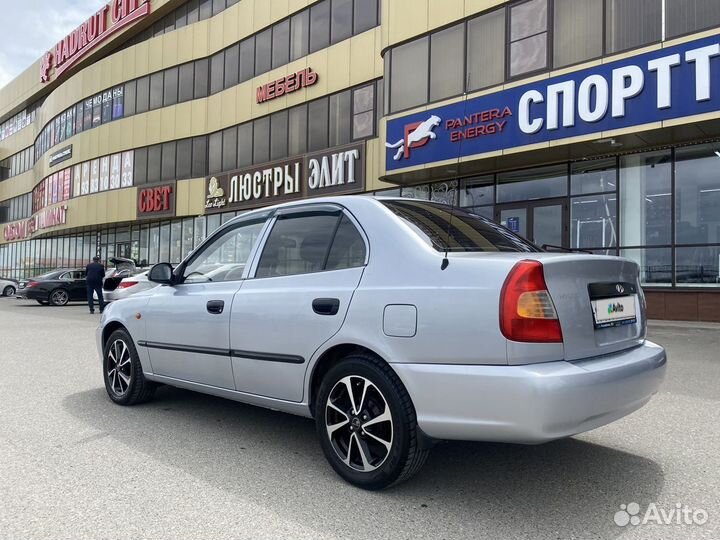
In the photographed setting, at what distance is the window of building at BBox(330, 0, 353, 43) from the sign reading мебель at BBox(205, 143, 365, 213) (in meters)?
4.02

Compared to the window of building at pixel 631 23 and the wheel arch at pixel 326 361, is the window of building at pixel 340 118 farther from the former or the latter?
the wheel arch at pixel 326 361

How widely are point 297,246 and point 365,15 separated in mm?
17247

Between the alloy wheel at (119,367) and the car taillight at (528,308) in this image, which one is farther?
the alloy wheel at (119,367)

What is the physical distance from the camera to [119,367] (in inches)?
195

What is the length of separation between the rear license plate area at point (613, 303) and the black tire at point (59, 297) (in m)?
21.2

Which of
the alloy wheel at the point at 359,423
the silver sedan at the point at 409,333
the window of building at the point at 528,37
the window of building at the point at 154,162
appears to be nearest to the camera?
the silver sedan at the point at 409,333

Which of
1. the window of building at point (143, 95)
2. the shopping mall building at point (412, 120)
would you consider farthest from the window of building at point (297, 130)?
the window of building at point (143, 95)

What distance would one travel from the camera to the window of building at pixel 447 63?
1459 centimetres

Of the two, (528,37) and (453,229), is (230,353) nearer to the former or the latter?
(453,229)

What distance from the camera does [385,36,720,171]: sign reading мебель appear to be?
428 inches

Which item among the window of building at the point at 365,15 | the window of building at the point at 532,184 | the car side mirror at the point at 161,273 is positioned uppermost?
the window of building at the point at 365,15

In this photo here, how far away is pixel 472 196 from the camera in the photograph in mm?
16062

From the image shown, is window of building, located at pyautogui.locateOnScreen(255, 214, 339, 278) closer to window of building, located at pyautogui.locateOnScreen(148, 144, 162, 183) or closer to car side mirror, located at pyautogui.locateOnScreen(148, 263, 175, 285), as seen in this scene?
car side mirror, located at pyautogui.locateOnScreen(148, 263, 175, 285)

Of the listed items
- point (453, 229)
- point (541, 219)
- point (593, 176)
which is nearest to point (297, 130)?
point (541, 219)
